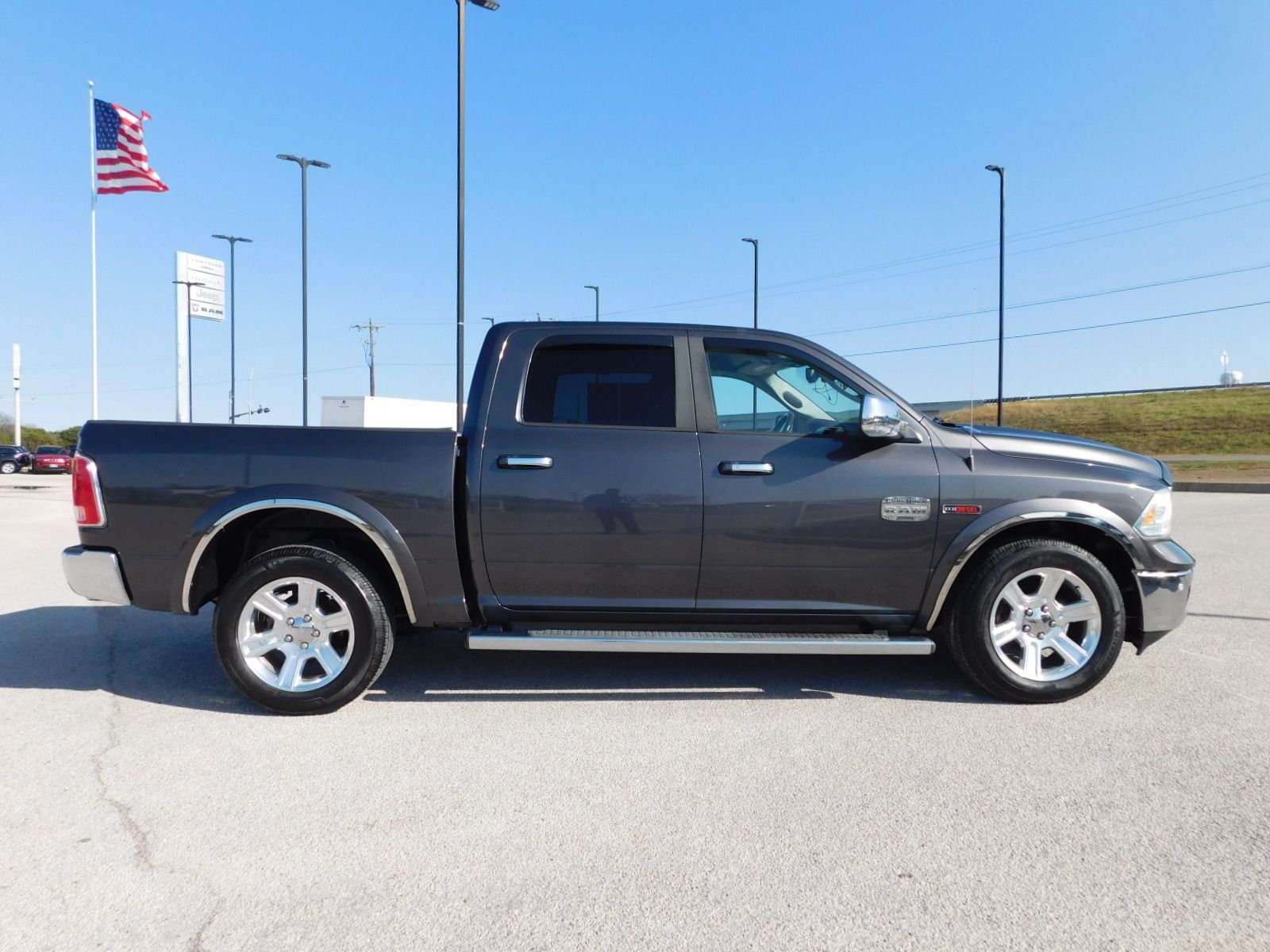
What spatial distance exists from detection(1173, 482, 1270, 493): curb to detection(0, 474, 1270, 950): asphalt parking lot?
1829 centimetres

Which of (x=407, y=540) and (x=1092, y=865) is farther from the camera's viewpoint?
(x=407, y=540)

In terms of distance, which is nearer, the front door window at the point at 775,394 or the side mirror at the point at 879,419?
the side mirror at the point at 879,419

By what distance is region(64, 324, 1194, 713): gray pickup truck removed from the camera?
4.27m

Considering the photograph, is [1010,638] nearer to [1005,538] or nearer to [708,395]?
[1005,538]

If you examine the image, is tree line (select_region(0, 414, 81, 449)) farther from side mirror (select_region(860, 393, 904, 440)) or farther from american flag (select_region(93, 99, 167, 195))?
side mirror (select_region(860, 393, 904, 440))

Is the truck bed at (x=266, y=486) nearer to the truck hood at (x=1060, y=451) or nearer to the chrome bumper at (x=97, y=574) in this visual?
the chrome bumper at (x=97, y=574)

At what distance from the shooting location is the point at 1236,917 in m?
2.48

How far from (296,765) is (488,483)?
58.6 inches

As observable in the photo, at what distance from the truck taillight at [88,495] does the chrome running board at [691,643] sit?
192 centimetres

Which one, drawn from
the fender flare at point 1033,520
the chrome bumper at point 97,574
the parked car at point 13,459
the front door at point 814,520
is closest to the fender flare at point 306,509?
the chrome bumper at point 97,574

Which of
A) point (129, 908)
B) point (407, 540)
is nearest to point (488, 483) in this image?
point (407, 540)

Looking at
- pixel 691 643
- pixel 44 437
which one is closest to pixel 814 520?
pixel 691 643

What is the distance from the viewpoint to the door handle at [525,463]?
4.28 metres

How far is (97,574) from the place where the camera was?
4332 mm
